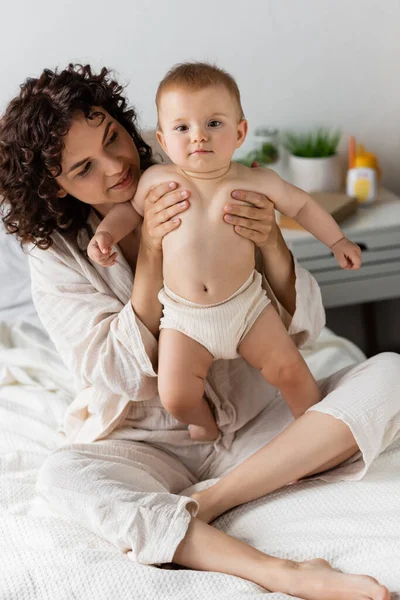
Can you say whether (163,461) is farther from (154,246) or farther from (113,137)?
(113,137)

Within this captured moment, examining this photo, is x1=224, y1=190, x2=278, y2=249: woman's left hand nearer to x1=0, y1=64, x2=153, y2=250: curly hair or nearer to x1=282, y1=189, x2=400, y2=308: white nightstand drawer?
x1=0, y1=64, x2=153, y2=250: curly hair

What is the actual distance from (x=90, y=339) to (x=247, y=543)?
1.62 ft

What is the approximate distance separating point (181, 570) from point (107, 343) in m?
0.47

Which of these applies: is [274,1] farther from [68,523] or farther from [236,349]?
[68,523]

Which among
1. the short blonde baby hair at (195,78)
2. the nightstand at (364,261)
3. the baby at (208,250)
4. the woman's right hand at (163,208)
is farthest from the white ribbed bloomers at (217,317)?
the nightstand at (364,261)

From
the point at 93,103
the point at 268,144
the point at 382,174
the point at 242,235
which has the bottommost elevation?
the point at 382,174

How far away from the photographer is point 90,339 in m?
1.68

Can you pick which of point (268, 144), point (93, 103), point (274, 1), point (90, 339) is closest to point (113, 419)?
point (90, 339)

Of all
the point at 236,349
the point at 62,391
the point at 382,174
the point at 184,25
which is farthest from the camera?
the point at 382,174

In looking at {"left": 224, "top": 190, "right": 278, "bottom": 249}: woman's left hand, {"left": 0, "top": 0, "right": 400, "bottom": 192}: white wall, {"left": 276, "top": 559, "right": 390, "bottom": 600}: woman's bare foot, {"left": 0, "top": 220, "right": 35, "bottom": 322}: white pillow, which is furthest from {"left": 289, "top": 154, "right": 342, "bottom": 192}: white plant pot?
{"left": 276, "top": 559, "right": 390, "bottom": 600}: woman's bare foot

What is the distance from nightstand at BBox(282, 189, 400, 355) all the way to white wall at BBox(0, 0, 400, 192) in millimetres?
482

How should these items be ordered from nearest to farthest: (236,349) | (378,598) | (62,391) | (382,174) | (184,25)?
(378,598)
(236,349)
(62,391)
(184,25)
(382,174)

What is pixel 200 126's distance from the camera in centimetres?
146

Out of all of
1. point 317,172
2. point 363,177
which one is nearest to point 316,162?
point 317,172
